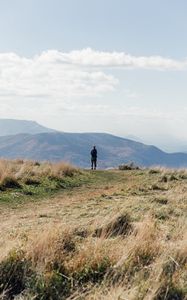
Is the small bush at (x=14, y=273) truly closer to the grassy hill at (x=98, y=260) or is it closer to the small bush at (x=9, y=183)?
the grassy hill at (x=98, y=260)

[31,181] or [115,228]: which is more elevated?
[115,228]

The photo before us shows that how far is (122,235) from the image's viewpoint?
40.9ft

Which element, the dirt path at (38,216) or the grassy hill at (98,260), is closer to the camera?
the grassy hill at (98,260)

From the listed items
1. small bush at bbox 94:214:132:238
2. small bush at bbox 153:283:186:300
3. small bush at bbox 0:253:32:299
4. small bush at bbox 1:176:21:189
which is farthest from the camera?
small bush at bbox 1:176:21:189

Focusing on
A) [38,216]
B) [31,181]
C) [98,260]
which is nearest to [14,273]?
[98,260]

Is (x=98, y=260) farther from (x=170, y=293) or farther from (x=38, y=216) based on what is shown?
(x=38, y=216)

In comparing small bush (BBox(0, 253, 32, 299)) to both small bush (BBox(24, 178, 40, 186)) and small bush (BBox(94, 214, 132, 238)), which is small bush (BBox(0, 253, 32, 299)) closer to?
small bush (BBox(94, 214, 132, 238))

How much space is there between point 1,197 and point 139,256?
44.2ft

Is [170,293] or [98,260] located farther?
[98,260]

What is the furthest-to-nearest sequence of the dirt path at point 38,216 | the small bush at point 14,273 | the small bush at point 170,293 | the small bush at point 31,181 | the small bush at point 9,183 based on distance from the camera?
the small bush at point 31,181 → the small bush at point 9,183 → the dirt path at point 38,216 → the small bush at point 14,273 → the small bush at point 170,293

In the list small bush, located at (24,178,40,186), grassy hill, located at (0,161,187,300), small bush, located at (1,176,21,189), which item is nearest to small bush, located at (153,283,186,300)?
grassy hill, located at (0,161,187,300)

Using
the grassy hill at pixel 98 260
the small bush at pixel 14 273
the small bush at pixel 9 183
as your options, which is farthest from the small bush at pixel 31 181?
the small bush at pixel 14 273

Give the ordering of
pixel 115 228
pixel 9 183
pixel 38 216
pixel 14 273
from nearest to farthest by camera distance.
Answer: pixel 14 273
pixel 115 228
pixel 38 216
pixel 9 183

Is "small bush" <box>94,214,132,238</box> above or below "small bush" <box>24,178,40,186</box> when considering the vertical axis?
above
